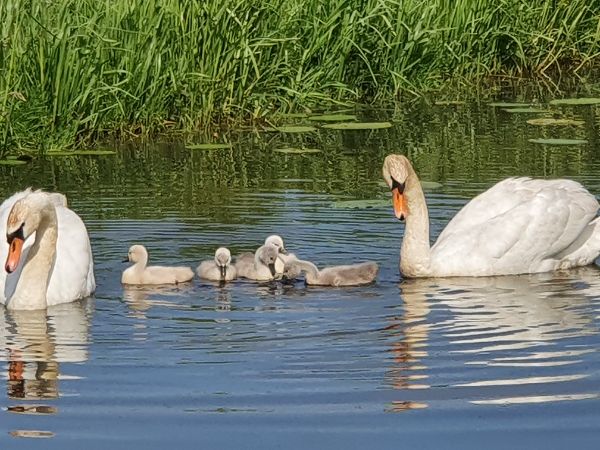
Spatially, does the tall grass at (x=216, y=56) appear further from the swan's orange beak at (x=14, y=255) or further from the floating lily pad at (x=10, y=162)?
the swan's orange beak at (x=14, y=255)

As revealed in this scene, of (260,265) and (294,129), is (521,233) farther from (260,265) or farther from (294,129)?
(294,129)

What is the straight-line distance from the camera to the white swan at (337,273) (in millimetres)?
9977

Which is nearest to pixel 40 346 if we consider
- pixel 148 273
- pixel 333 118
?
pixel 148 273

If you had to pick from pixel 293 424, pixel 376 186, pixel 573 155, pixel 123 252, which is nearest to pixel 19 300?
pixel 123 252

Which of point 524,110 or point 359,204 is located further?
point 524,110

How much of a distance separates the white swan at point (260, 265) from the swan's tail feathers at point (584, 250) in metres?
1.90

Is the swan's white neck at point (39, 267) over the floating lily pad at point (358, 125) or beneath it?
beneath

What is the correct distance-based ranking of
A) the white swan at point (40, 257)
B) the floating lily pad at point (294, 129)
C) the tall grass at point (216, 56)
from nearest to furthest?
the white swan at point (40, 257) < the tall grass at point (216, 56) < the floating lily pad at point (294, 129)

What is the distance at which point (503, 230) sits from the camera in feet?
35.3

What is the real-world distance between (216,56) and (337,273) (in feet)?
17.1

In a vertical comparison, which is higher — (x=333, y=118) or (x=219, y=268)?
(x=333, y=118)

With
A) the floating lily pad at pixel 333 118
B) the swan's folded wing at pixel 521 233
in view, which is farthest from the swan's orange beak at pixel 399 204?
the floating lily pad at pixel 333 118

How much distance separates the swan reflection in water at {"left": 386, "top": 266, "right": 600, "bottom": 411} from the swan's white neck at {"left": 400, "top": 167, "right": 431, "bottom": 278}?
0.30 ft

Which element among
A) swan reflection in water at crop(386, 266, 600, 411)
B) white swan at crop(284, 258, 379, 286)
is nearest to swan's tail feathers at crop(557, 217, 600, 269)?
swan reflection in water at crop(386, 266, 600, 411)
